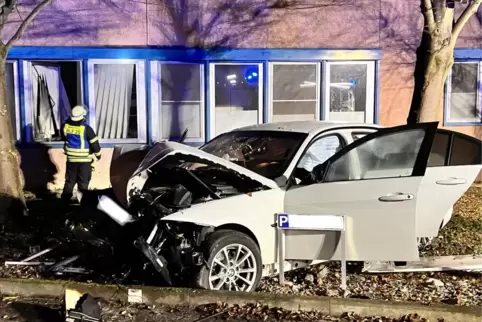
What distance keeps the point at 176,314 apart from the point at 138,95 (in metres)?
7.33

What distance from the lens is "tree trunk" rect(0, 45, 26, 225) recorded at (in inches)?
322

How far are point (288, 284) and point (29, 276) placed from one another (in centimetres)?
261

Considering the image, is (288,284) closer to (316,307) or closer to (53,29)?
(316,307)

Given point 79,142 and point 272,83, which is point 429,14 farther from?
point 79,142

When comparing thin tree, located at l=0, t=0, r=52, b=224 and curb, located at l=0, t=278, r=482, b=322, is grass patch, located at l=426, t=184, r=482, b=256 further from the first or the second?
thin tree, located at l=0, t=0, r=52, b=224

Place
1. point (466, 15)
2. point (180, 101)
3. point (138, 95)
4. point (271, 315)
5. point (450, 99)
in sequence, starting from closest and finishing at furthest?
1. point (271, 315)
2. point (466, 15)
3. point (138, 95)
4. point (180, 101)
5. point (450, 99)

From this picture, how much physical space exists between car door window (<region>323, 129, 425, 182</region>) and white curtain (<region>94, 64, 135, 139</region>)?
22.6 ft

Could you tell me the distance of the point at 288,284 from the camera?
5973 millimetres

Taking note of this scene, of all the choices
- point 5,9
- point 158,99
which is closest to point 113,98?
point 158,99

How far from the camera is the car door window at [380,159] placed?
5617 millimetres

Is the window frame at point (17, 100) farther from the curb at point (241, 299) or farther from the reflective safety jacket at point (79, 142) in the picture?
the curb at point (241, 299)

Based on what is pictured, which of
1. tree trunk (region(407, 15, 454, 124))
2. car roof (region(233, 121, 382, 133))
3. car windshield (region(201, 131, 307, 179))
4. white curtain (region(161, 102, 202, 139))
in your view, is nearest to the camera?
car windshield (region(201, 131, 307, 179))

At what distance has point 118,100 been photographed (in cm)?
1174

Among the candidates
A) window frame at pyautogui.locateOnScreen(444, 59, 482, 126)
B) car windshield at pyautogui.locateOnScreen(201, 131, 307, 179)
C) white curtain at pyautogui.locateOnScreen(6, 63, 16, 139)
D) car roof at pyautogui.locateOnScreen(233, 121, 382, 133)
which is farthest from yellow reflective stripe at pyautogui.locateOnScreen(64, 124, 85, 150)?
window frame at pyautogui.locateOnScreen(444, 59, 482, 126)
